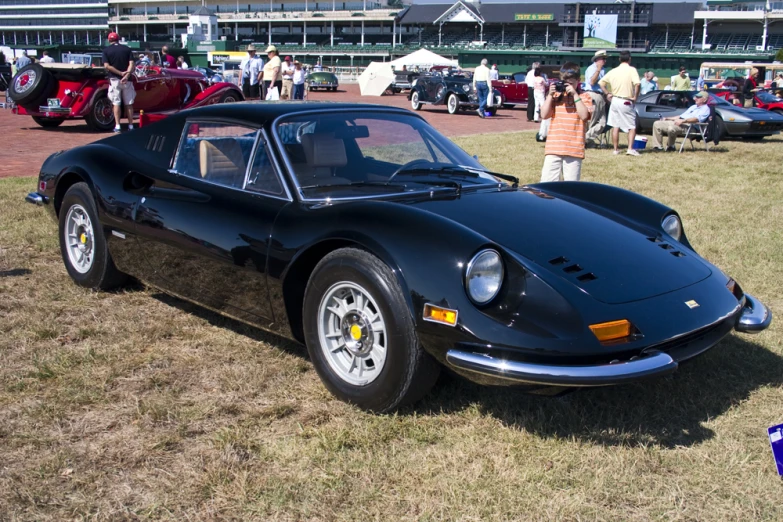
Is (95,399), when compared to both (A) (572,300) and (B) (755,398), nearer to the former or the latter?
(A) (572,300)

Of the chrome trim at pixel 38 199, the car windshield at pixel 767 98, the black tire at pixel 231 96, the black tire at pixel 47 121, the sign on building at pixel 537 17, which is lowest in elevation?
the chrome trim at pixel 38 199

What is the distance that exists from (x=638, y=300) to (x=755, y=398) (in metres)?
0.87

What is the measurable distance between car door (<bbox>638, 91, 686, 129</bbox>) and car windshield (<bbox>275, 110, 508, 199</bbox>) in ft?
41.7

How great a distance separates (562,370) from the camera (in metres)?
2.73

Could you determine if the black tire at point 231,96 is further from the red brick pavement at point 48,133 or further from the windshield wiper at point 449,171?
the windshield wiper at point 449,171

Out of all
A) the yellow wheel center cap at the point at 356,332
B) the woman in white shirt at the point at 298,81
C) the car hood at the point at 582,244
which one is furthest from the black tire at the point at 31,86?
the yellow wheel center cap at the point at 356,332

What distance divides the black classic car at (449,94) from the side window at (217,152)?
18.6 m

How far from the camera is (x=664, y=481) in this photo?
8.89 ft

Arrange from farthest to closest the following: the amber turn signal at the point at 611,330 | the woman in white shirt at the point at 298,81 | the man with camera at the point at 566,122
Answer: the woman in white shirt at the point at 298,81
the man with camera at the point at 566,122
the amber turn signal at the point at 611,330

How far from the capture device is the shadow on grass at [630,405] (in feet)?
10.1

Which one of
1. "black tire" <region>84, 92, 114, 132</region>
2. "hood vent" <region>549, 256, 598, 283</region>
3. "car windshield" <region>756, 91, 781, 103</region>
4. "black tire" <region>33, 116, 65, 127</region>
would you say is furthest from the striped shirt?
"car windshield" <region>756, 91, 781, 103</region>

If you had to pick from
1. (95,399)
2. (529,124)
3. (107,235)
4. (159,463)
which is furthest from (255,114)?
(529,124)

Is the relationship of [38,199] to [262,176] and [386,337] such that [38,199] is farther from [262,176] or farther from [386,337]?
[386,337]

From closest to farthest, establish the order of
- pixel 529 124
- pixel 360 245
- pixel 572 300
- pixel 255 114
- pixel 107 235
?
pixel 572 300
pixel 360 245
pixel 255 114
pixel 107 235
pixel 529 124
